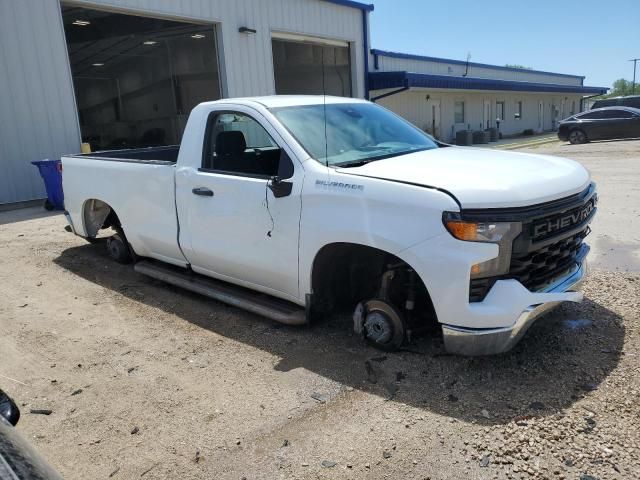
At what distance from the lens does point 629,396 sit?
3.33 m

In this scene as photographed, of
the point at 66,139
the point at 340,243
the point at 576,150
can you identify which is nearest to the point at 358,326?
the point at 340,243

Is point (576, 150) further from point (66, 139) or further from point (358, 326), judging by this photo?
point (358, 326)

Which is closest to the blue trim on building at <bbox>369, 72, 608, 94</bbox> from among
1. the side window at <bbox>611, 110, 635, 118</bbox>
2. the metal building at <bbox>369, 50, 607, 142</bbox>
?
the metal building at <bbox>369, 50, 607, 142</bbox>

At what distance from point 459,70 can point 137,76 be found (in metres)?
19.2

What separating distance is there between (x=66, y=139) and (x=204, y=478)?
11516 mm

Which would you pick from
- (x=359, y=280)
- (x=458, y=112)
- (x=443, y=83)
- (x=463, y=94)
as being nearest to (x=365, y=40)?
(x=443, y=83)

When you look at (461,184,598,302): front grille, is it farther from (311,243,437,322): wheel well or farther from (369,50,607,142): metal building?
(369,50,607,142): metal building

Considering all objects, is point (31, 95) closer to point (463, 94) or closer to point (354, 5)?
point (354, 5)

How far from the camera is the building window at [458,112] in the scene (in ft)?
108

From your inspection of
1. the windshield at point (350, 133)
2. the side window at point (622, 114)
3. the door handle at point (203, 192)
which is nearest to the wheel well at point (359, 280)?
the windshield at point (350, 133)

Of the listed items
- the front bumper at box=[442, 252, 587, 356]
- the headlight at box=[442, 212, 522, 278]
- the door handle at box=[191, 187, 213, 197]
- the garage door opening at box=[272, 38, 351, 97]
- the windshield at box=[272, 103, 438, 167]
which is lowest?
the front bumper at box=[442, 252, 587, 356]

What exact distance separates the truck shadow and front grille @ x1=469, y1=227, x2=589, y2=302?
584 mm

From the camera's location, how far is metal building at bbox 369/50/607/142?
25.1 metres

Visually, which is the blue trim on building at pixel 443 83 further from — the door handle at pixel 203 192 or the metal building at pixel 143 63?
the door handle at pixel 203 192
